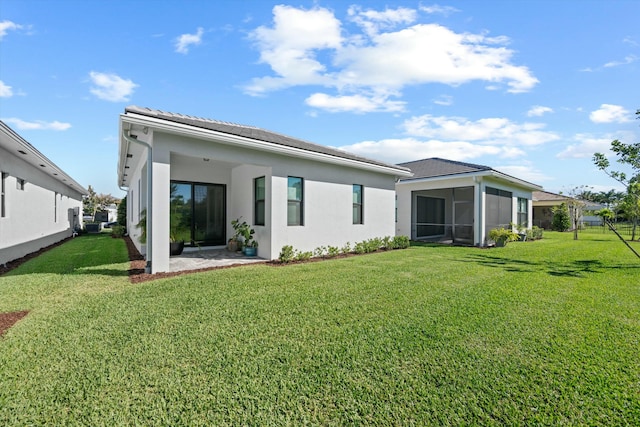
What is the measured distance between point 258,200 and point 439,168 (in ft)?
33.9

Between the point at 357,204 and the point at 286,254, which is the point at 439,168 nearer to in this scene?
the point at 357,204

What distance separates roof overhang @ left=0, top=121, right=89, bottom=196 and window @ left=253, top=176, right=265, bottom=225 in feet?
19.8

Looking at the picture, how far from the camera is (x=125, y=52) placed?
9.08 m

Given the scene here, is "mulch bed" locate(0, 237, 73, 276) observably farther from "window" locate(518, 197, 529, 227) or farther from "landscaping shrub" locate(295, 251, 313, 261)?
"window" locate(518, 197, 529, 227)

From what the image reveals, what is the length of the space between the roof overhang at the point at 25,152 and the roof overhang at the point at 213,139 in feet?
7.30

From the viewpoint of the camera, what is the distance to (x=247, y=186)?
10.1 meters

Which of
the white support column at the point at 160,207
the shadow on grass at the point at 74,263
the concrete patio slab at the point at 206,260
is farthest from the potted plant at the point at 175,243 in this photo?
the white support column at the point at 160,207

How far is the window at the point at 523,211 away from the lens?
17.9m

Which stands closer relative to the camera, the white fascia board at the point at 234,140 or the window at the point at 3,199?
the white fascia board at the point at 234,140

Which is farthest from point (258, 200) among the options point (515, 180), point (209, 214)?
point (515, 180)

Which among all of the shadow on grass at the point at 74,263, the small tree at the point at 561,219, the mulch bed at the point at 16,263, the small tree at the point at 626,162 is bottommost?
the mulch bed at the point at 16,263

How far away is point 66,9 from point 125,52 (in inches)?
62.3

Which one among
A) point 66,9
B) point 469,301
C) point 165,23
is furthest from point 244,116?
point 469,301

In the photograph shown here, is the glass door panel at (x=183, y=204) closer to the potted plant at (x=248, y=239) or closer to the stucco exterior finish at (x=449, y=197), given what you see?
the potted plant at (x=248, y=239)
